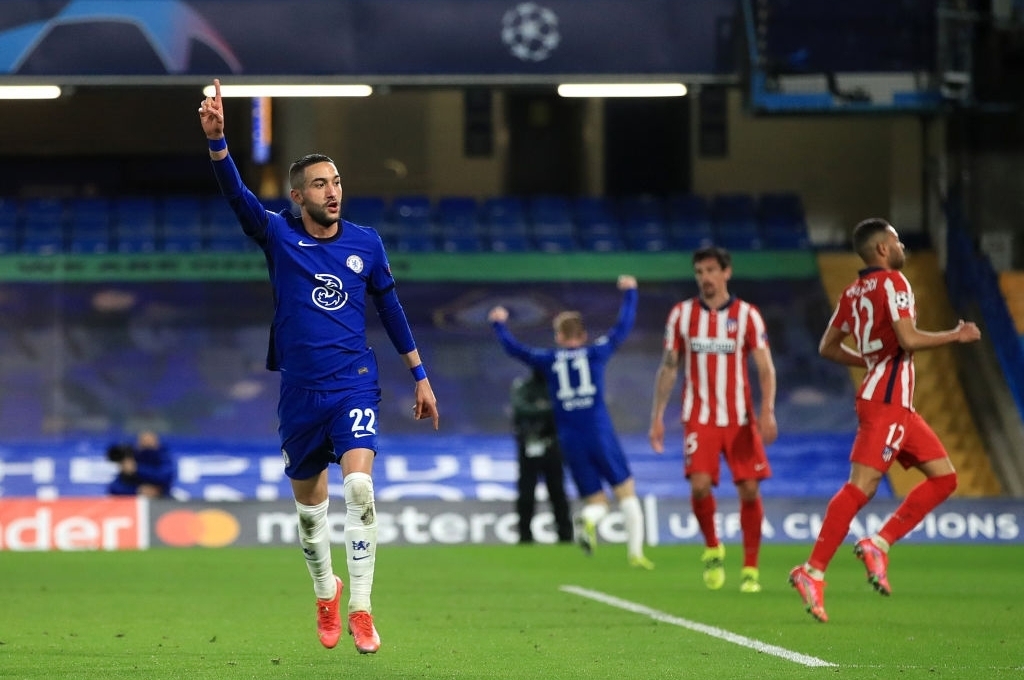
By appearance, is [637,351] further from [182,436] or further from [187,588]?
[187,588]

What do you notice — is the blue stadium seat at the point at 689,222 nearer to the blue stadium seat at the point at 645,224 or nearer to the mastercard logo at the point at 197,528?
the blue stadium seat at the point at 645,224

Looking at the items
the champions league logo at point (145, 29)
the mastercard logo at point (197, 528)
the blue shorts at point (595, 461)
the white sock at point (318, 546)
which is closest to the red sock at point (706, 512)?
the blue shorts at point (595, 461)

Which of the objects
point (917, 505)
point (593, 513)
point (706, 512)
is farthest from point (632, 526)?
point (917, 505)

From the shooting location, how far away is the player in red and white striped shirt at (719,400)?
37.7 ft

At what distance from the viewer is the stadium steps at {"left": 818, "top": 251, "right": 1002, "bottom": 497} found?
76.9ft

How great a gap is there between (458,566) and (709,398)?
3859 mm

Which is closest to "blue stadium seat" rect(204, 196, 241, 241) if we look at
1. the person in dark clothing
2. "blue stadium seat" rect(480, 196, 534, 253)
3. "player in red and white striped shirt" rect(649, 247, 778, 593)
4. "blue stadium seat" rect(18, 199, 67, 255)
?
"blue stadium seat" rect(18, 199, 67, 255)

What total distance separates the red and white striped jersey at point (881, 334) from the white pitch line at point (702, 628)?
1.57m

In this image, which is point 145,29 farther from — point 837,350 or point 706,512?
point 837,350

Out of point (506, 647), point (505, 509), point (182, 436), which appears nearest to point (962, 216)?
point (505, 509)

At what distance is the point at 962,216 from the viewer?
25.1 metres

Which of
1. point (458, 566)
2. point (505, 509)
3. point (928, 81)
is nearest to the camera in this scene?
point (458, 566)

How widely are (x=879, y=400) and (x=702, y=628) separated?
1614 mm

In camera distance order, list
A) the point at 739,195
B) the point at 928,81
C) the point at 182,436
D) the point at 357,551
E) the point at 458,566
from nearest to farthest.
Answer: the point at 357,551, the point at 458,566, the point at 928,81, the point at 182,436, the point at 739,195
